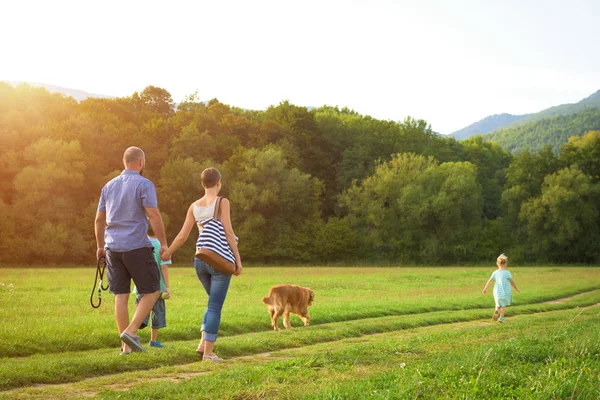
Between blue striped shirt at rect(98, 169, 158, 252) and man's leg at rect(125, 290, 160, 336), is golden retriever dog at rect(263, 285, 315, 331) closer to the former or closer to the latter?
man's leg at rect(125, 290, 160, 336)

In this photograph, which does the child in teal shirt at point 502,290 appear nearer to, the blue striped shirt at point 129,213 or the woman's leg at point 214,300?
the woman's leg at point 214,300

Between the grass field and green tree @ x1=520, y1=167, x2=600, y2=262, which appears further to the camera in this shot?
green tree @ x1=520, y1=167, x2=600, y2=262

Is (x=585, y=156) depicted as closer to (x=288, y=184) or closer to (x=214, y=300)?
(x=288, y=184)

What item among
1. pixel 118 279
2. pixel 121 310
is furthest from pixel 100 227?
pixel 121 310

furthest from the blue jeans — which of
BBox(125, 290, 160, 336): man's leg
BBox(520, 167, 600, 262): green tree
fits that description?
BBox(520, 167, 600, 262): green tree

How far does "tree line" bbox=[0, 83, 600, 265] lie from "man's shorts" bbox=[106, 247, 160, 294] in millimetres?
51672

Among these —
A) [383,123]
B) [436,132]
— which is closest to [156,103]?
[383,123]

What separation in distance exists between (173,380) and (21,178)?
5516cm

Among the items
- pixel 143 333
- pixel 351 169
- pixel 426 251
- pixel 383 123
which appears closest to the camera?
pixel 143 333

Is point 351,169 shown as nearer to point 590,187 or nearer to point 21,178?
point 590,187

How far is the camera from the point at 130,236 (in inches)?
397

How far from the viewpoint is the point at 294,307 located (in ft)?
55.2

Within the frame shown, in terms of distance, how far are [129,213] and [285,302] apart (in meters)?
7.22

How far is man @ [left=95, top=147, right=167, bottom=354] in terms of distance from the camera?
10.1m
